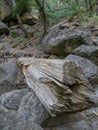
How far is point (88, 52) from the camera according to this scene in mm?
5695

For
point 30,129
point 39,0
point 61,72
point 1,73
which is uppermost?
point 39,0

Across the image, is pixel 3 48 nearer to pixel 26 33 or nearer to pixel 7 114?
pixel 26 33

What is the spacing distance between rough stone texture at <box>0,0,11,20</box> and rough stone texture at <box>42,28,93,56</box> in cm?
434

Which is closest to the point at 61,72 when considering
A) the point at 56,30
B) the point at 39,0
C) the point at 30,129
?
the point at 30,129

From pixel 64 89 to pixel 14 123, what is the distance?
2.35 feet

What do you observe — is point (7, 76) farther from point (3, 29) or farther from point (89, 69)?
point (3, 29)

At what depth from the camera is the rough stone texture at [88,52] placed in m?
5.63

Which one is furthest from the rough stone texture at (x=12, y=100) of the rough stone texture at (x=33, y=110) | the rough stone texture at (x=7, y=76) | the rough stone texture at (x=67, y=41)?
the rough stone texture at (x=67, y=41)

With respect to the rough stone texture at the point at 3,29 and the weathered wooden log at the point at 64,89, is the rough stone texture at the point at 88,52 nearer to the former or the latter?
the weathered wooden log at the point at 64,89

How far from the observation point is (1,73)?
5.97 meters

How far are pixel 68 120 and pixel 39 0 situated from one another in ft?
15.8

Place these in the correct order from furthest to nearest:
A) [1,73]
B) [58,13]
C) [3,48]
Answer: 1. [58,13]
2. [3,48]
3. [1,73]

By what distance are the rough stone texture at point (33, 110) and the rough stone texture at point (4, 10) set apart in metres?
7.11

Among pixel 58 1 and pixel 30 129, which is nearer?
pixel 30 129
